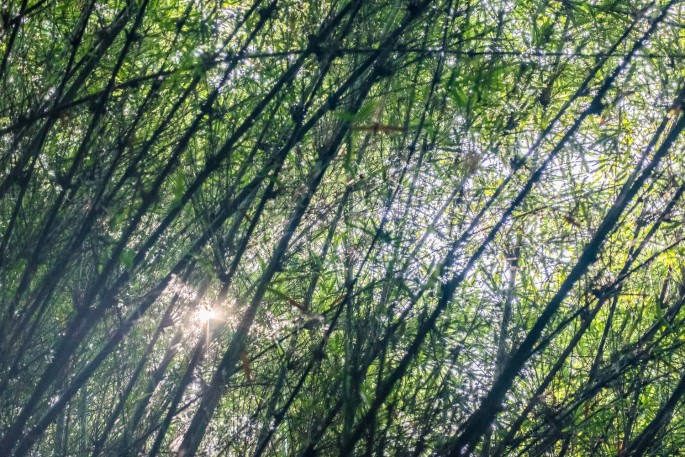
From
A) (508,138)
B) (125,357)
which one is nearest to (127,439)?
(125,357)

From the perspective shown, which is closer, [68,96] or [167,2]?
[68,96]

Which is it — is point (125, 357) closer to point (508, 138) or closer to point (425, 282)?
point (425, 282)

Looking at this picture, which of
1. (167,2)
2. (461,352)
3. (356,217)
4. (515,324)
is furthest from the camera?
(167,2)

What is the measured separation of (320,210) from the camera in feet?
7.95

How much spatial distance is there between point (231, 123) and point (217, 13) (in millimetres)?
333

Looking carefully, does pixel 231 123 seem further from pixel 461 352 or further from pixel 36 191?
pixel 461 352

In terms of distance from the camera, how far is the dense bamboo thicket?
7.30 feet

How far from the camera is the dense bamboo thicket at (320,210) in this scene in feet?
7.30

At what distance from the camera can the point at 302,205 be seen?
233 centimetres

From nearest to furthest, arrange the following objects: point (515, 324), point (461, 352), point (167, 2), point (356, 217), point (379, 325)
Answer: point (379, 325) < point (356, 217) < point (461, 352) < point (515, 324) < point (167, 2)

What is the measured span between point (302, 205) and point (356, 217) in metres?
0.18

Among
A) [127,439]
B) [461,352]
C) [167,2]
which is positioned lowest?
[127,439]

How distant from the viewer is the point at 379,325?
2.24 meters

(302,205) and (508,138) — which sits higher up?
(508,138)
